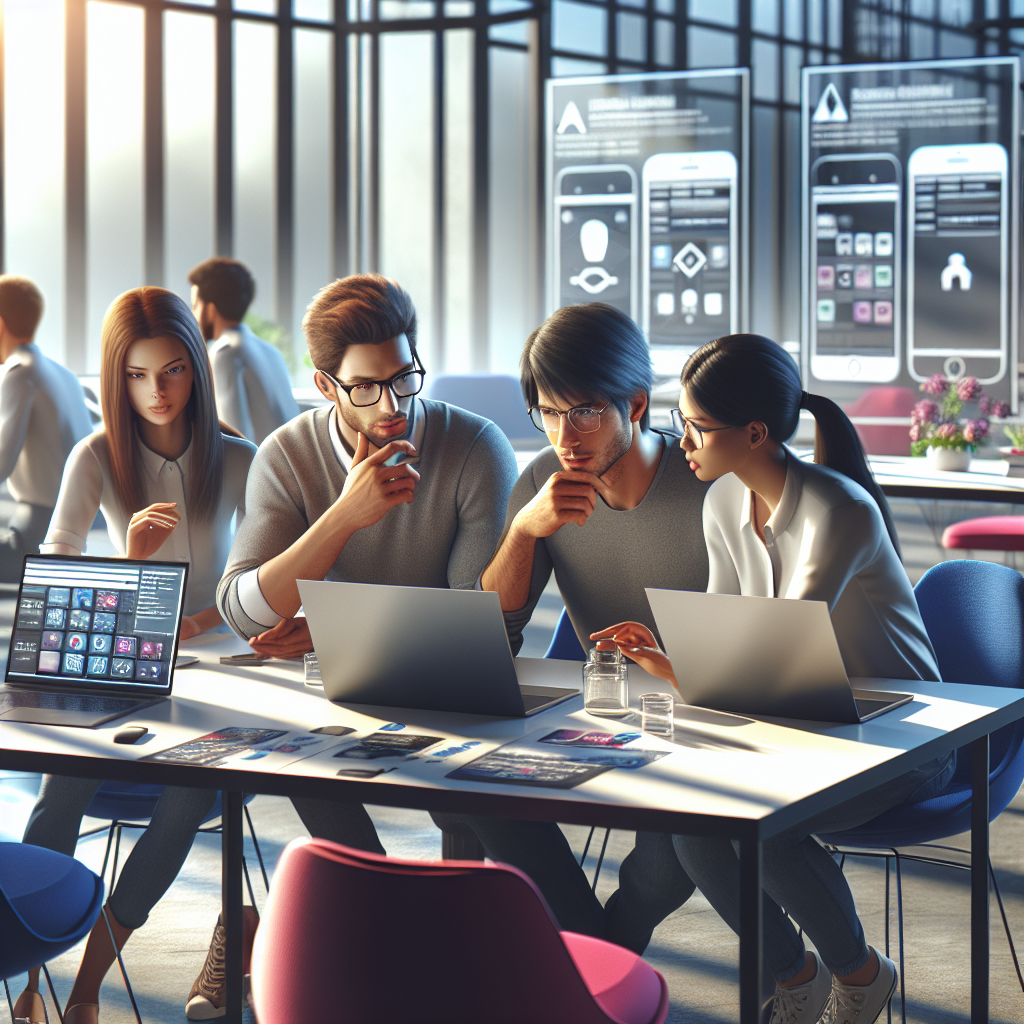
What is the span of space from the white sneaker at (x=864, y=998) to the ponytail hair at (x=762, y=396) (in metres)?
0.71

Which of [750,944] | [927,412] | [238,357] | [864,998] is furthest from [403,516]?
[927,412]

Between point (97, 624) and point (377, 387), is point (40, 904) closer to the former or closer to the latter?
point (97, 624)

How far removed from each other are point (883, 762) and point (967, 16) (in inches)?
309

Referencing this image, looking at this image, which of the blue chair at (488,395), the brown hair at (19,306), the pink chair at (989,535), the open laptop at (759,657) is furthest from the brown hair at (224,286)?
the open laptop at (759,657)

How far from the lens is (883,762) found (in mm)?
1720

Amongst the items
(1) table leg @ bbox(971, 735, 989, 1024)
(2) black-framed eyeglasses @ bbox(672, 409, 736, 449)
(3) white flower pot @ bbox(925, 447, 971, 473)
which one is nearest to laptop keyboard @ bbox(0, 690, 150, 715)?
(2) black-framed eyeglasses @ bbox(672, 409, 736, 449)

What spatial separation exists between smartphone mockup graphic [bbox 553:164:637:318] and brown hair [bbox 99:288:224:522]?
13.4ft

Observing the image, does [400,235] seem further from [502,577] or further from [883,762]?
[883,762]

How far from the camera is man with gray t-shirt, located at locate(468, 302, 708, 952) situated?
2404mm

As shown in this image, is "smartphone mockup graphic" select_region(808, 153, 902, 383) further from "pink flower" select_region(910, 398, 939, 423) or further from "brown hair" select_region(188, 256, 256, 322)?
"brown hair" select_region(188, 256, 256, 322)

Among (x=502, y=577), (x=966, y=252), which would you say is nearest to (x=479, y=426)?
(x=502, y=577)

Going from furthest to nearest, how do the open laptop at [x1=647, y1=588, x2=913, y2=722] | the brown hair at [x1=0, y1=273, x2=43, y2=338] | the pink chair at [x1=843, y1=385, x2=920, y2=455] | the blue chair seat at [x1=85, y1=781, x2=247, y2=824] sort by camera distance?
the pink chair at [x1=843, y1=385, x2=920, y2=455]
the brown hair at [x1=0, y1=273, x2=43, y2=338]
the blue chair seat at [x1=85, y1=781, x2=247, y2=824]
the open laptop at [x1=647, y1=588, x2=913, y2=722]

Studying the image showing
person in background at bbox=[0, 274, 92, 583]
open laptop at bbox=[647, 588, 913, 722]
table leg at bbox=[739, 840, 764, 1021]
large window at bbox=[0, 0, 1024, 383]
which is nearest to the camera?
table leg at bbox=[739, 840, 764, 1021]

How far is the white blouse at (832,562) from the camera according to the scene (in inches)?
84.7
